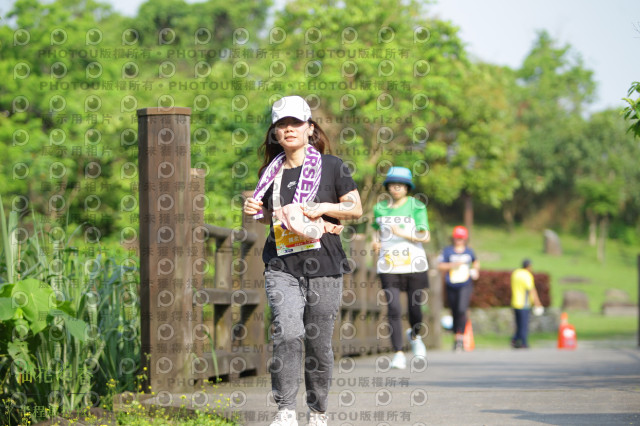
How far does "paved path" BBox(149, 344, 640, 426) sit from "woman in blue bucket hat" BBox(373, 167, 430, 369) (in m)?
0.61

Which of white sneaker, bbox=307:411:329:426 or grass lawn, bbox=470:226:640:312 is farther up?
white sneaker, bbox=307:411:329:426

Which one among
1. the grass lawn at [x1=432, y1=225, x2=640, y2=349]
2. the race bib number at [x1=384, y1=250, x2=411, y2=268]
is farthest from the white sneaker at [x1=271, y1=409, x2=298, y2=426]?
the grass lawn at [x1=432, y1=225, x2=640, y2=349]

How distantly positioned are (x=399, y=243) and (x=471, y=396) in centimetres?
243

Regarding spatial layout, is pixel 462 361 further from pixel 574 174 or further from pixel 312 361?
pixel 574 174

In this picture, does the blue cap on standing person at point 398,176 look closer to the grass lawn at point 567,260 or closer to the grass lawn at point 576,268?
the grass lawn at point 576,268

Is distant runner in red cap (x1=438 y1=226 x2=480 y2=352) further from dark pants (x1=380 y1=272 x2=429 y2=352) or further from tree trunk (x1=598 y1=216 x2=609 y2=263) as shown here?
tree trunk (x1=598 y1=216 x2=609 y2=263)

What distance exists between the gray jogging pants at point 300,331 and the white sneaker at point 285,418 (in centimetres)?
4

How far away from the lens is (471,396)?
6152 millimetres

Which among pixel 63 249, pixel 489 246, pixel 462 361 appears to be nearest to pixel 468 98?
pixel 489 246

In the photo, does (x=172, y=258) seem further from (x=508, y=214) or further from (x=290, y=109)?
(x=508, y=214)

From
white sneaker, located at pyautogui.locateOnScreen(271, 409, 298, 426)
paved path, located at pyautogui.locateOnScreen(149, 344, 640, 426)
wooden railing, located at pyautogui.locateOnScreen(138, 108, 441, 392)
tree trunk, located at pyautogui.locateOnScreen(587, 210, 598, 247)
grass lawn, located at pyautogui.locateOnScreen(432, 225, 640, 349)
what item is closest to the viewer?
white sneaker, located at pyautogui.locateOnScreen(271, 409, 298, 426)

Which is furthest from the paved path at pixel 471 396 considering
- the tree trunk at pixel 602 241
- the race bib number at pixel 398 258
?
the tree trunk at pixel 602 241

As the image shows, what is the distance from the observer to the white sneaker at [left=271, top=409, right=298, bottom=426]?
453 cm

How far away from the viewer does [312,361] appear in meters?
Answer: 4.74
